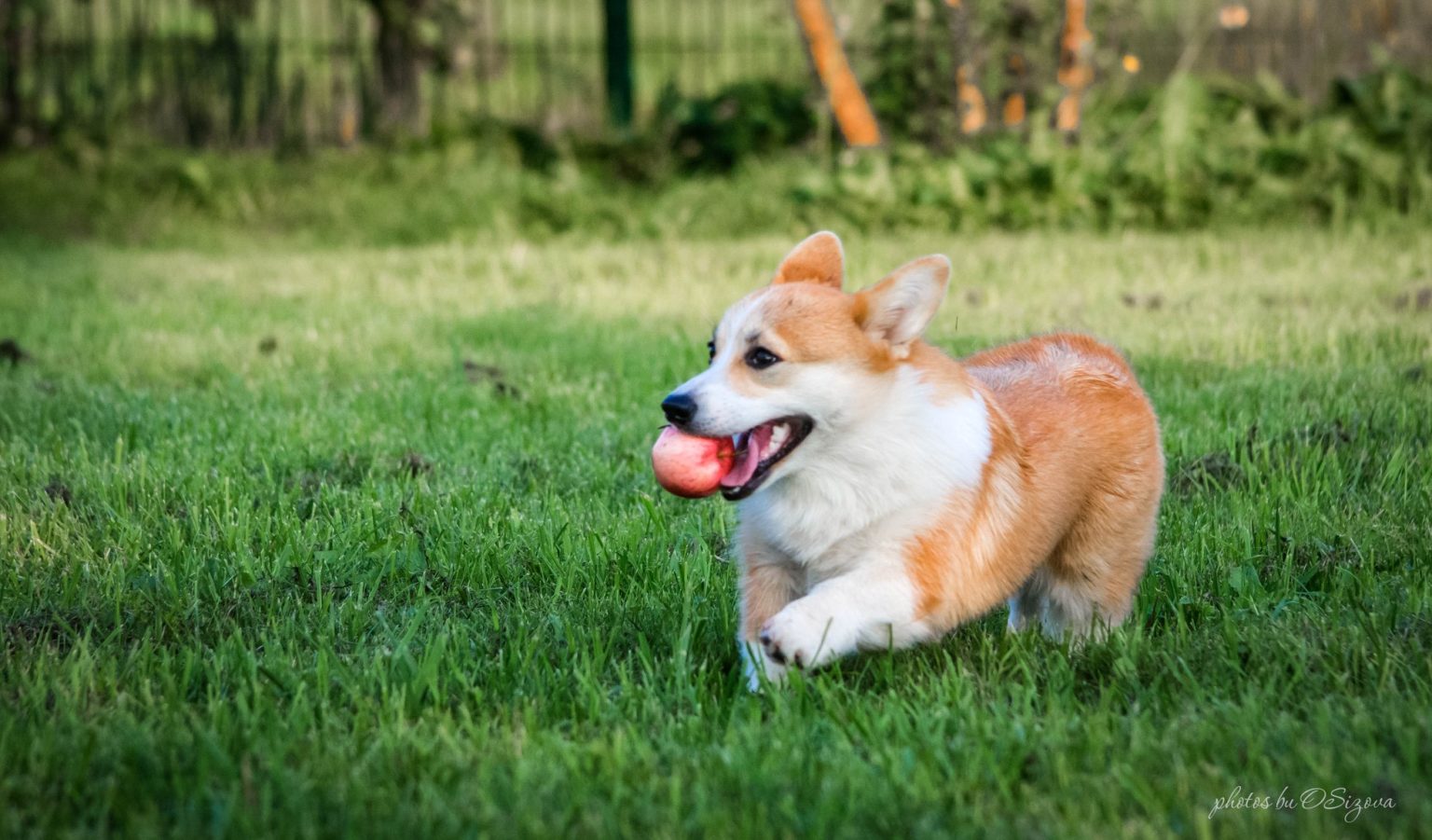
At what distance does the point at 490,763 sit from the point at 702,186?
7768mm

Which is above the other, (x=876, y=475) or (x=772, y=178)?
(x=772, y=178)

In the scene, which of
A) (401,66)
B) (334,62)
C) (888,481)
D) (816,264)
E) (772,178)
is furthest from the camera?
(334,62)

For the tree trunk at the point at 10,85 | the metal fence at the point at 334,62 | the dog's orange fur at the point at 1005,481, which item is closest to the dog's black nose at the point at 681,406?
the dog's orange fur at the point at 1005,481

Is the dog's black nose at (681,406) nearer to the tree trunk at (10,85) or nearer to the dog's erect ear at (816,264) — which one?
the dog's erect ear at (816,264)

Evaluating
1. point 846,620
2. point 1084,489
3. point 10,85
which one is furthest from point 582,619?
point 10,85

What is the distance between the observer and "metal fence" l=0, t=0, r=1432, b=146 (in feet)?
36.6

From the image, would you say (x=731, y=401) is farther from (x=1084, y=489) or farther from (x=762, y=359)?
(x=1084, y=489)

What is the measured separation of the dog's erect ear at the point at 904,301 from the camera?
9.23 feet

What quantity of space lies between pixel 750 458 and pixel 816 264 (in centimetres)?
62

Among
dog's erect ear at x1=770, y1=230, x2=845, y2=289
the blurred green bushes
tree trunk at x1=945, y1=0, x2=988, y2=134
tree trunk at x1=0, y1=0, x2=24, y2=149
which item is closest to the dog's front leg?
dog's erect ear at x1=770, y1=230, x2=845, y2=289

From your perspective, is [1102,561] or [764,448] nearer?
[764,448]

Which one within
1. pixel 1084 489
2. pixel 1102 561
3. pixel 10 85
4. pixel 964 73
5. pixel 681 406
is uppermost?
pixel 10 85

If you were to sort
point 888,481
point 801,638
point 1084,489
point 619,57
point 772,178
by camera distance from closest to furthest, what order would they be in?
point 801,638 → point 888,481 → point 1084,489 → point 772,178 → point 619,57

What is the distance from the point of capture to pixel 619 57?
A: 1121 centimetres
